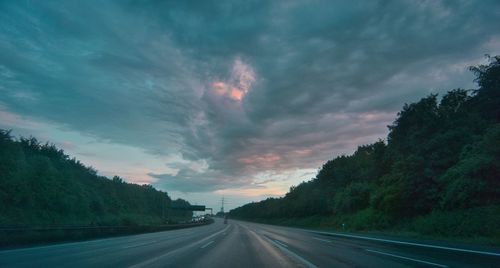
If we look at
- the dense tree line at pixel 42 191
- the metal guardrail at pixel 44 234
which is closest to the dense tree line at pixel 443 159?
the metal guardrail at pixel 44 234

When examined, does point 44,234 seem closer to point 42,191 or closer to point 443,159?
point 443,159

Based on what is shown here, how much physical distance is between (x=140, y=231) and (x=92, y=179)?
56.8m

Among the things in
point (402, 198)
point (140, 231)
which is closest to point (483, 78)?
point (402, 198)

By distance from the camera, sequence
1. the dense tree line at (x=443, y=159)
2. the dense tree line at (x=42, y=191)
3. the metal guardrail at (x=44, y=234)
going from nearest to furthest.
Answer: the metal guardrail at (x=44, y=234) → the dense tree line at (x=443, y=159) → the dense tree line at (x=42, y=191)

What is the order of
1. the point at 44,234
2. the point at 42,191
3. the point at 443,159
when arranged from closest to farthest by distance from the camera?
1. the point at 44,234
2. the point at 443,159
3. the point at 42,191

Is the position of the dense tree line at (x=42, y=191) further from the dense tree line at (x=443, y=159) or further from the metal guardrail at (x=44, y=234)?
the dense tree line at (x=443, y=159)

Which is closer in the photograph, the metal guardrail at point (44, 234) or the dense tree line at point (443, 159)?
the metal guardrail at point (44, 234)

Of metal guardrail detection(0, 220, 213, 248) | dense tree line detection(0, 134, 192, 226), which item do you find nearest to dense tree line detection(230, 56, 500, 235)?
metal guardrail detection(0, 220, 213, 248)

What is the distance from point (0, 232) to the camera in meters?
20.8

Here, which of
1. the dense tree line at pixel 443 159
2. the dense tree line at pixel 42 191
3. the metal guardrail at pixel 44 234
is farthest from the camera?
the dense tree line at pixel 42 191

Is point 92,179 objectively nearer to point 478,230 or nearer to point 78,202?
point 78,202

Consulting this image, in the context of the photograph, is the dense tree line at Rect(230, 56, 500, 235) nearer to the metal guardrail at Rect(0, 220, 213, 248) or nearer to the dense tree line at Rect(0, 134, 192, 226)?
the metal guardrail at Rect(0, 220, 213, 248)

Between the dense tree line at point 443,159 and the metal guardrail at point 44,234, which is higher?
the dense tree line at point 443,159

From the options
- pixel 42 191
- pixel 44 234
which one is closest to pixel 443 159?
pixel 44 234
